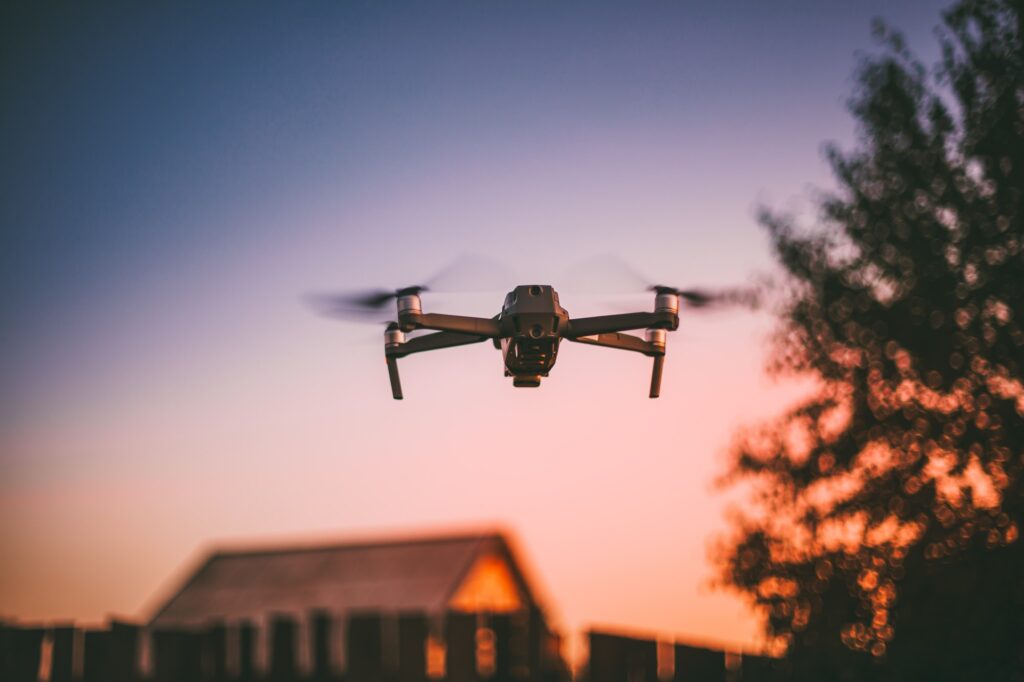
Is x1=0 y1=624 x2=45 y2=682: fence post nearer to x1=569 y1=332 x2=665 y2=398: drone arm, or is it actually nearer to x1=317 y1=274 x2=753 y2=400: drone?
x1=317 y1=274 x2=753 y2=400: drone

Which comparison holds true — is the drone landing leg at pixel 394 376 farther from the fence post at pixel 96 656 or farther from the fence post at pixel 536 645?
the fence post at pixel 96 656

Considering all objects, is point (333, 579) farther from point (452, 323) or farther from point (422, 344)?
point (452, 323)

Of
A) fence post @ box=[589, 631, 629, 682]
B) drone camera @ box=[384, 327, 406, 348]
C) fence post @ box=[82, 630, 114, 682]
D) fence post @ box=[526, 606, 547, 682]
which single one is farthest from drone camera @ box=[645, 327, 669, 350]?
fence post @ box=[82, 630, 114, 682]

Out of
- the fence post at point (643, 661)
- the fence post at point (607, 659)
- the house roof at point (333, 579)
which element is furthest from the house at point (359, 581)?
the fence post at point (643, 661)

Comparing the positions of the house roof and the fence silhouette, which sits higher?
the fence silhouette

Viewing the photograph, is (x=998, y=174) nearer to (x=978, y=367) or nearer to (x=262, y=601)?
(x=978, y=367)

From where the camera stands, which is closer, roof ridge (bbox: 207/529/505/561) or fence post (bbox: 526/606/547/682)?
fence post (bbox: 526/606/547/682)
